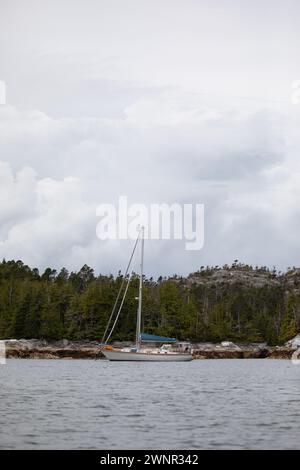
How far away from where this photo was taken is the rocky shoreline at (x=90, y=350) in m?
148

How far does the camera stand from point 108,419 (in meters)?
37.1

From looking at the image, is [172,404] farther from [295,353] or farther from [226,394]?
[295,353]

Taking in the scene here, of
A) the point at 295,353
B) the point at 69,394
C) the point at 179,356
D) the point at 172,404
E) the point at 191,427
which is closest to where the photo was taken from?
the point at 191,427

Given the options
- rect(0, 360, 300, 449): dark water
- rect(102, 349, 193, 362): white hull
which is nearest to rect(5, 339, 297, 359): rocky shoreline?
rect(102, 349, 193, 362): white hull

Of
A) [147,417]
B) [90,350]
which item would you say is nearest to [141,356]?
[90,350]

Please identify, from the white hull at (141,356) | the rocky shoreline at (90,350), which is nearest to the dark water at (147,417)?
the white hull at (141,356)

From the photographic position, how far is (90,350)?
488 feet

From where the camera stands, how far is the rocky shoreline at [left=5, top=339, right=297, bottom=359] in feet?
484

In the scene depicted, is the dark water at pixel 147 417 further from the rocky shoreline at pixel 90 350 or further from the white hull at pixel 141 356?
the rocky shoreline at pixel 90 350

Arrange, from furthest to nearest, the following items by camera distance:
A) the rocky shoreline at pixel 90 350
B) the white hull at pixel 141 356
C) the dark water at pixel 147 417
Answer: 1. the rocky shoreline at pixel 90 350
2. the white hull at pixel 141 356
3. the dark water at pixel 147 417
